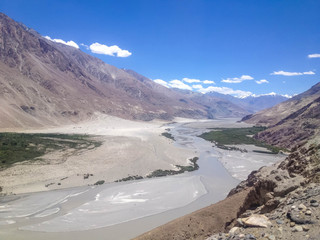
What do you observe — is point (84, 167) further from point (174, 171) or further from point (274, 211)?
point (274, 211)

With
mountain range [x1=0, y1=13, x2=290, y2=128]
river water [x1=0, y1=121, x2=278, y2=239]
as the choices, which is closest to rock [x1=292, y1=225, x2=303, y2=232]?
river water [x1=0, y1=121, x2=278, y2=239]

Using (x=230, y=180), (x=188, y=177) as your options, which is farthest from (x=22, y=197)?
(x=230, y=180)

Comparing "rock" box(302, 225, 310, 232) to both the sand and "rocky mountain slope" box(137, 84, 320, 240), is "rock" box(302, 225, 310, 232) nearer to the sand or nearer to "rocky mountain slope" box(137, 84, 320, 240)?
"rocky mountain slope" box(137, 84, 320, 240)

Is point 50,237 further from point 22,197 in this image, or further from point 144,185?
point 144,185

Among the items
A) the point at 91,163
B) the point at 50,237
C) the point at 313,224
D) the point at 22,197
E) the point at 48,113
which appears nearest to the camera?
the point at 313,224

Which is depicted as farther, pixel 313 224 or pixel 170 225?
pixel 170 225

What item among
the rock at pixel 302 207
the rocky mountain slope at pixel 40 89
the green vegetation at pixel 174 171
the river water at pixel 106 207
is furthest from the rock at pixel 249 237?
the rocky mountain slope at pixel 40 89
